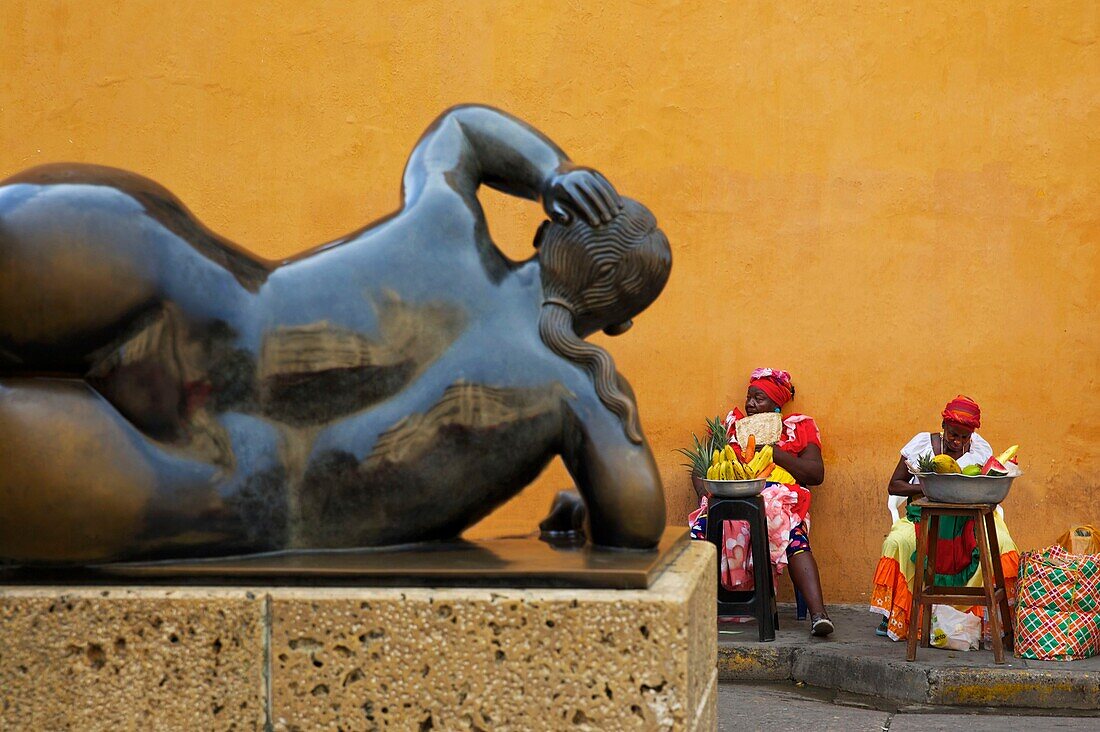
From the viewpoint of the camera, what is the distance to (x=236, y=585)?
6.31 ft

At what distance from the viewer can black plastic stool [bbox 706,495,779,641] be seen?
6.07m

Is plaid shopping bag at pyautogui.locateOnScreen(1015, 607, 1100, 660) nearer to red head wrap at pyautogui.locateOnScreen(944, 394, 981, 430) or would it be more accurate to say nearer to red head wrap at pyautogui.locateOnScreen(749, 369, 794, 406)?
red head wrap at pyautogui.locateOnScreen(944, 394, 981, 430)

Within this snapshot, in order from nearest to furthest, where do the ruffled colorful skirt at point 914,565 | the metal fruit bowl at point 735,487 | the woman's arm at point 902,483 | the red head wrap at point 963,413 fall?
the ruffled colorful skirt at point 914,565 < the metal fruit bowl at point 735,487 < the red head wrap at point 963,413 < the woman's arm at point 902,483

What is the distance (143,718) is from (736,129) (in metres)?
5.56

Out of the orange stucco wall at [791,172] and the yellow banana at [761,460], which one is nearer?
the yellow banana at [761,460]

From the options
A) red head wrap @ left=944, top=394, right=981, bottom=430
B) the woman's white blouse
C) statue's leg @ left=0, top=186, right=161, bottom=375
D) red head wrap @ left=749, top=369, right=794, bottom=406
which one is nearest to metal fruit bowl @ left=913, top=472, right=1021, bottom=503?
the woman's white blouse

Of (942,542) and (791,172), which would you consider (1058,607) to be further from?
(791,172)

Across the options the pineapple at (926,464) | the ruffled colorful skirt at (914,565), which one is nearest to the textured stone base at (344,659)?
the pineapple at (926,464)

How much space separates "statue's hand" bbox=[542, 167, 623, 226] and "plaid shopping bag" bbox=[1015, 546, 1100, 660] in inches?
162

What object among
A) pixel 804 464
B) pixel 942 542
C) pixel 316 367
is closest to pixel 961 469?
pixel 942 542

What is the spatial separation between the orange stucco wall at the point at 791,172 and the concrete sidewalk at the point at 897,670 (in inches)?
35.8

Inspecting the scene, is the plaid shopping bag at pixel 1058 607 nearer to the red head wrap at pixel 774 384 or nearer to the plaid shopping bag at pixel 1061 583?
the plaid shopping bag at pixel 1061 583

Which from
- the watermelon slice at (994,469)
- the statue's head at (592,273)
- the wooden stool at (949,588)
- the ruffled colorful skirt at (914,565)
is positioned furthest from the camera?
the ruffled colorful skirt at (914,565)

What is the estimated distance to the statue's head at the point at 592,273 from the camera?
2150 mm
